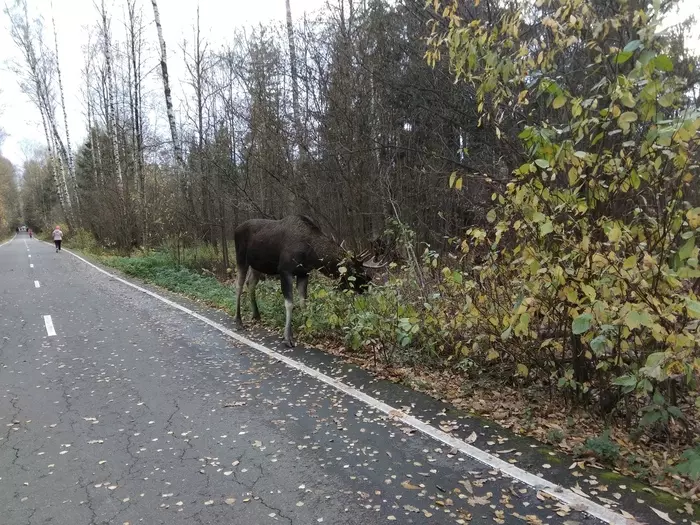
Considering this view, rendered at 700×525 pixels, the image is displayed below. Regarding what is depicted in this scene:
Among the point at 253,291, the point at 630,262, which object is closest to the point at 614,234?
the point at 630,262

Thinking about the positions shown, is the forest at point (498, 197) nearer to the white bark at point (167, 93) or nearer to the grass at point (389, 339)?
the grass at point (389, 339)

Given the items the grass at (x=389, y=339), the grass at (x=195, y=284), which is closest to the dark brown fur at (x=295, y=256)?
the grass at (x=389, y=339)

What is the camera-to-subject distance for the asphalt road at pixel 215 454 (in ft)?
11.3

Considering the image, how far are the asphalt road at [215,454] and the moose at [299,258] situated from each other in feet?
4.92

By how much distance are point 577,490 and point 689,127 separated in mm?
2570

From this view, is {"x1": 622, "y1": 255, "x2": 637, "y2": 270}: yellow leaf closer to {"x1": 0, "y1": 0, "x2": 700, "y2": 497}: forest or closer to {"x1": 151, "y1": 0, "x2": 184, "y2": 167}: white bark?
{"x1": 0, "y1": 0, "x2": 700, "y2": 497}: forest

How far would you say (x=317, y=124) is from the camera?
507 inches

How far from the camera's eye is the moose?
8175mm

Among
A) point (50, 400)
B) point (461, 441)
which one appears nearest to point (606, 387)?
point (461, 441)

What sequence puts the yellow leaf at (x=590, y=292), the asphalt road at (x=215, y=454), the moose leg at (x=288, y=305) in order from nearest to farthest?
1. the asphalt road at (x=215, y=454)
2. the yellow leaf at (x=590, y=292)
3. the moose leg at (x=288, y=305)

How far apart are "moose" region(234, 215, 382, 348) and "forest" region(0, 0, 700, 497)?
411 millimetres

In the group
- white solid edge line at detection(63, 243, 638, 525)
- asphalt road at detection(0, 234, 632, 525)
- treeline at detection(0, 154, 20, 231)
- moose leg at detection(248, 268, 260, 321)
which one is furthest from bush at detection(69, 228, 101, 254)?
treeline at detection(0, 154, 20, 231)

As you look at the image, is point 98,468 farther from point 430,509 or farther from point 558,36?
Result: point 558,36

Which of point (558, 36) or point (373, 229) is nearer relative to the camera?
point (558, 36)
